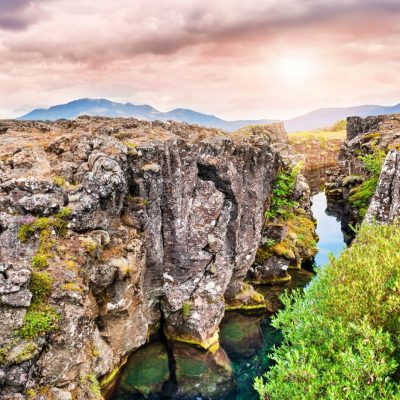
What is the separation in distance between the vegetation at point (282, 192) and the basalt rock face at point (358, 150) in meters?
10.8

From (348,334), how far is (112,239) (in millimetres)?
16372

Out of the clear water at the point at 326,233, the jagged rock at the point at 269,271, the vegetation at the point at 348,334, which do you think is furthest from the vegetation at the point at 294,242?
the vegetation at the point at 348,334

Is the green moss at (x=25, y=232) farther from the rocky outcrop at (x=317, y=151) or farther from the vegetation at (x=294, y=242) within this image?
the rocky outcrop at (x=317, y=151)

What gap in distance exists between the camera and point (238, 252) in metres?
37.5

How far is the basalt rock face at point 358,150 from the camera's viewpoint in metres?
58.9

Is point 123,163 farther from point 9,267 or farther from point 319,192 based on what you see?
point 319,192

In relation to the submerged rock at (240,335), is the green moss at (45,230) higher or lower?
higher

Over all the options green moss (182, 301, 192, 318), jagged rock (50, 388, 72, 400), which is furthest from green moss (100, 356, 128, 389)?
jagged rock (50, 388, 72, 400)

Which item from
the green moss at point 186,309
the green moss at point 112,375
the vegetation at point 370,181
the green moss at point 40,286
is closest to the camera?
the green moss at point 40,286

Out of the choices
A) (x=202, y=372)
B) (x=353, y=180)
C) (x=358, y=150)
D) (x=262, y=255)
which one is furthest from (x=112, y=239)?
(x=358, y=150)

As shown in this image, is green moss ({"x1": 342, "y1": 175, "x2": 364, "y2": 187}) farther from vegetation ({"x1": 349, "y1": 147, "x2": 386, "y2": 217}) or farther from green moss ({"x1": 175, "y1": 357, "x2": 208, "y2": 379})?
green moss ({"x1": 175, "y1": 357, "x2": 208, "y2": 379})

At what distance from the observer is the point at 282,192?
4697 centimetres

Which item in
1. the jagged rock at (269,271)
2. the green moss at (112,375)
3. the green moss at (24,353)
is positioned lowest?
the green moss at (112,375)

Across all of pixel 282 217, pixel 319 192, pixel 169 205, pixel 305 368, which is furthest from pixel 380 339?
pixel 319 192
